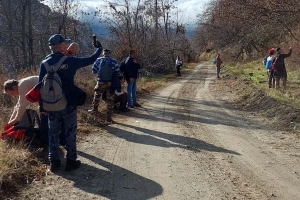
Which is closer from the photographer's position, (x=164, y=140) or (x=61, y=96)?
(x=61, y=96)

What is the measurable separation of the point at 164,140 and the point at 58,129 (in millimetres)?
2662

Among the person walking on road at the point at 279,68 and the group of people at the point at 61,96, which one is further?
the person walking on road at the point at 279,68

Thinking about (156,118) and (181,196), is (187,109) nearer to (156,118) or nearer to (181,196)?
(156,118)

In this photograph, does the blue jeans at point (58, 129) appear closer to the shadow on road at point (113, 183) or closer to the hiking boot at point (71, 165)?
the hiking boot at point (71, 165)

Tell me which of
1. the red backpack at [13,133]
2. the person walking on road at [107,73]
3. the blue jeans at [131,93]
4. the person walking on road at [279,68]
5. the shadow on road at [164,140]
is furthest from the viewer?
the person walking on road at [279,68]

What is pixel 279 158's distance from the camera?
601 cm

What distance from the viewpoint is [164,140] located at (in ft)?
23.9

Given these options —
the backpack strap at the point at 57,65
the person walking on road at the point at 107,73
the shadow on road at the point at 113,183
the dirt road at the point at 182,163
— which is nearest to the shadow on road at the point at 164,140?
the dirt road at the point at 182,163

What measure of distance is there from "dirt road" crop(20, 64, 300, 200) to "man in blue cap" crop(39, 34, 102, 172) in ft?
0.92

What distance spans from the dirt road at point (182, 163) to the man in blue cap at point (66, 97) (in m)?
0.28

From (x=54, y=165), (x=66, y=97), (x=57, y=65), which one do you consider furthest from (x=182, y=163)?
(x=57, y=65)

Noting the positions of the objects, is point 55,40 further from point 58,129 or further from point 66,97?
point 58,129

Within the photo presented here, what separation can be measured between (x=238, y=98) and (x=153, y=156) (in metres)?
7.93

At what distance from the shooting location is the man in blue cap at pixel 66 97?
5.10 meters
